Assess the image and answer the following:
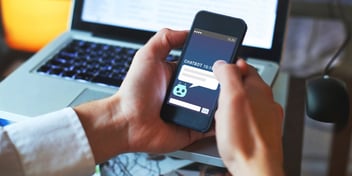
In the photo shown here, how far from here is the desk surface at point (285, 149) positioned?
2.22ft

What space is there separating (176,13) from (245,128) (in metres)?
0.34

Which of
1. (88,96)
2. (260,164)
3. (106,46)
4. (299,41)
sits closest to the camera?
(260,164)

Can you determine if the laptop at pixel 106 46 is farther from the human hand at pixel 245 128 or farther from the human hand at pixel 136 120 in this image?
the human hand at pixel 245 128

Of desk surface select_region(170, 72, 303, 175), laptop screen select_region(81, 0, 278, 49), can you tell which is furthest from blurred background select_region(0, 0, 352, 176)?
laptop screen select_region(81, 0, 278, 49)

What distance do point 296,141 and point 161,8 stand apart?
0.30 metres

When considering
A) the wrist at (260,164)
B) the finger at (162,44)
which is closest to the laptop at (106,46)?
the finger at (162,44)

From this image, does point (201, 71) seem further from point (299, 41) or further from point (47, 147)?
point (299, 41)

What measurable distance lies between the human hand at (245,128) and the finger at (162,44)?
0.32 feet

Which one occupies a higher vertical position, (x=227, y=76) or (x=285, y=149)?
(x=227, y=76)

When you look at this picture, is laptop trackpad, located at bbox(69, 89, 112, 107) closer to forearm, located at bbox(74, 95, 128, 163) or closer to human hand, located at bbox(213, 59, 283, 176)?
forearm, located at bbox(74, 95, 128, 163)

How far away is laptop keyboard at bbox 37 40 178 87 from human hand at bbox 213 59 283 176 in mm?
239

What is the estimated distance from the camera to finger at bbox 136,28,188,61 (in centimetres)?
70

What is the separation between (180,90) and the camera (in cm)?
68

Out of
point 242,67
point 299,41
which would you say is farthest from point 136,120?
point 299,41
